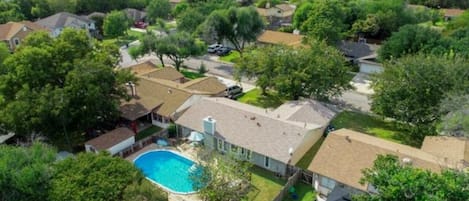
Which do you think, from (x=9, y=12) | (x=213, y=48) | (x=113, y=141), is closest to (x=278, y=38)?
(x=213, y=48)

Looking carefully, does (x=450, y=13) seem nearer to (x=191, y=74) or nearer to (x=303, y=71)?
(x=303, y=71)

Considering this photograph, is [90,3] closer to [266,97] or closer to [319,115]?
[266,97]

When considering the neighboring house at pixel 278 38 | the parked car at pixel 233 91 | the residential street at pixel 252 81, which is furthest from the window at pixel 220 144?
the neighboring house at pixel 278 38

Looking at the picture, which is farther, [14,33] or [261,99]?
[14,33]

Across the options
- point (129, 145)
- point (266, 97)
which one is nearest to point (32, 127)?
point (129, 145)

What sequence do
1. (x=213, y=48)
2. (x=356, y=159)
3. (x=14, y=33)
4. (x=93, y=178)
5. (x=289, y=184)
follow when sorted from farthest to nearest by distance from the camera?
(x=213, y=48) < (x=14, y=33) < (x=289, y=184) < (x=356, y=159) < (x=93, y=178)

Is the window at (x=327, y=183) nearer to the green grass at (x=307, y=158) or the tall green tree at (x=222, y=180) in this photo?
the green grass at (x=307, y=158)
